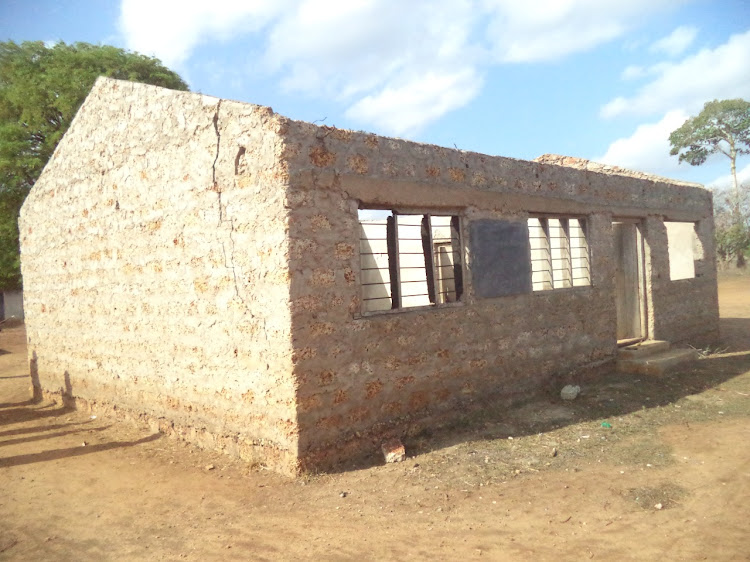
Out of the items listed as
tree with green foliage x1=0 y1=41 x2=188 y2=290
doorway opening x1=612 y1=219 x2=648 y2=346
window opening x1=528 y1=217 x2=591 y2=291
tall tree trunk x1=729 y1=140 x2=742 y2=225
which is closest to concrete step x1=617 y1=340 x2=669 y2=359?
doorway opening x1=612 y1=219 x2=648 y2=346

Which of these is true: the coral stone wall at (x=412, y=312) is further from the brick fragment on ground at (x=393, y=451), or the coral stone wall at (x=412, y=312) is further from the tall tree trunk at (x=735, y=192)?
the tall tree trunk at (x=735, y=192)

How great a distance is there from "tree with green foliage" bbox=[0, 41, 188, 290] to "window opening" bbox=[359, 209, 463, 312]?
11.4 m

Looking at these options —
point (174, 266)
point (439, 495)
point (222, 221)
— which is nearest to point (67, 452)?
point (174, 266)

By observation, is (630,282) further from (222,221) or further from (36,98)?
(36,98)

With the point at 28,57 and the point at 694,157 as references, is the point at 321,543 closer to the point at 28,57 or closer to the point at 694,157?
the point at 28,57

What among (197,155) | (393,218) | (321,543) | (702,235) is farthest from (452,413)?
(702,235)

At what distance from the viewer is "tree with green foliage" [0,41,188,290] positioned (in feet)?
53.2

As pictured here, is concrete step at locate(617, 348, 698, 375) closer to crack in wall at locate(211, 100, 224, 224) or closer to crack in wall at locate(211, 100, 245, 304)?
crack in wall at locate(211, 100, 245, 304)

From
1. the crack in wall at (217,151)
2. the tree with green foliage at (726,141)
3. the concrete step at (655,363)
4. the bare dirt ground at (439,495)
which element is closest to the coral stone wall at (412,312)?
the concrete step at (655,363)

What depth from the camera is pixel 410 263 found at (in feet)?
34.0

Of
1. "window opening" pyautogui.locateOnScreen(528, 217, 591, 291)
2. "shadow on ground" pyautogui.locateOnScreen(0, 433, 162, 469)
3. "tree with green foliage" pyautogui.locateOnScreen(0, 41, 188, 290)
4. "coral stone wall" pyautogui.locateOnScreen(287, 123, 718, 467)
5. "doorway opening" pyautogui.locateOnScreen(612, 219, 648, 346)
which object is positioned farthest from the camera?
"tree with green foliage" pyautogui.locateOnScreen(0, 41, 188, 290)

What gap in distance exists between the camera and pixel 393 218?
550cm

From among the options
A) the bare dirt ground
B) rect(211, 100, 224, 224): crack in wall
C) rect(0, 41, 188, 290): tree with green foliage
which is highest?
rect(0, 41, 188, 290): tree with green foliage

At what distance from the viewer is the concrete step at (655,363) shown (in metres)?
7.98
